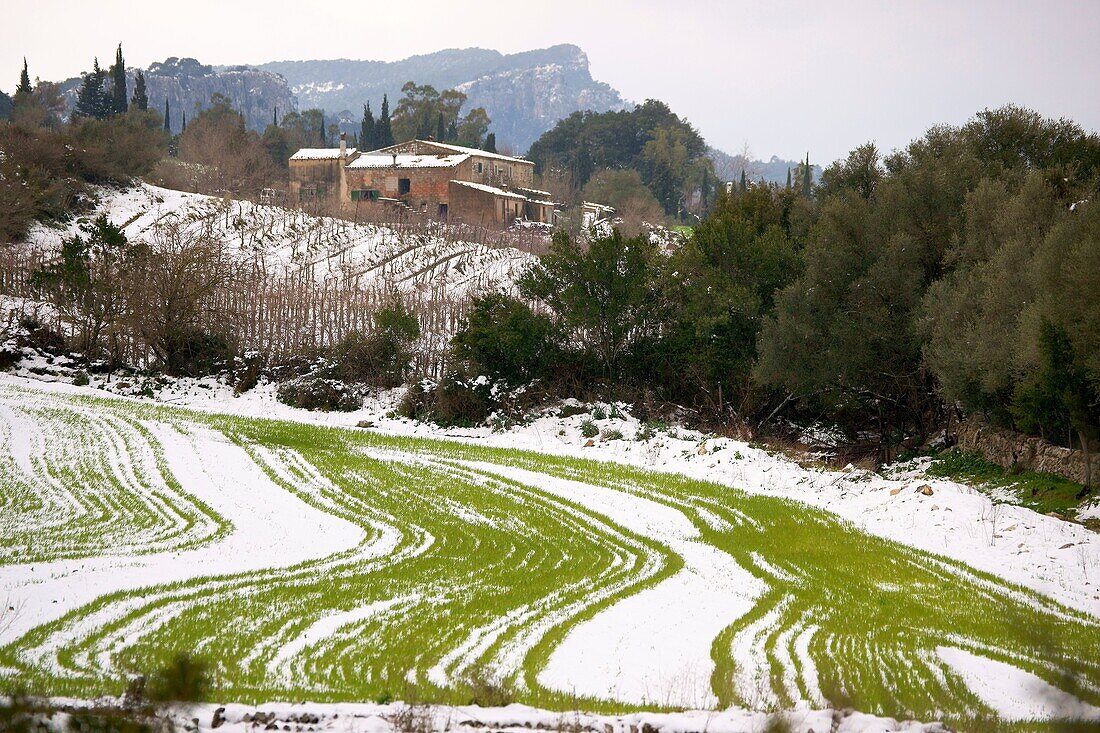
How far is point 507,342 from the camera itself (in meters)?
27.8

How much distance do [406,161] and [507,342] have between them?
5112 centimetres

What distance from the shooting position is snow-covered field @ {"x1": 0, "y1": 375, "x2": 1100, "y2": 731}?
321 inches

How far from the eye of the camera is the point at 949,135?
27.1m

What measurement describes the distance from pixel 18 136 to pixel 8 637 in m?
50.0

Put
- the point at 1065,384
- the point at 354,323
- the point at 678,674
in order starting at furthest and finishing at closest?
the point at 354,323
the point at 1065,384
the point at 678,674

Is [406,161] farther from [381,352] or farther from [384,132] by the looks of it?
[381,352]

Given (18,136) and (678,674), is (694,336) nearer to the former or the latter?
(678,674)

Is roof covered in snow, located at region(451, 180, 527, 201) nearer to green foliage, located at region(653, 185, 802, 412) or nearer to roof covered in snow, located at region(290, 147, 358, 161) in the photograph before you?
roof covered in snow, located at region(290, 147, 358, 161)

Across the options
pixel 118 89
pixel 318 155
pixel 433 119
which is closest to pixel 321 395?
pixel 318 155

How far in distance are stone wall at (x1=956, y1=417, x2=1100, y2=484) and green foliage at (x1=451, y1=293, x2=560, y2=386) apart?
40.0ft

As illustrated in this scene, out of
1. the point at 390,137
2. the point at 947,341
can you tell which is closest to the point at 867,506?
the point at 947,341

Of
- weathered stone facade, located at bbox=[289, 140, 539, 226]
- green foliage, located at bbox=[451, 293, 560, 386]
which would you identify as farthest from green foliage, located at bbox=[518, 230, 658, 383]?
weathered stone facade, located at bbox=[289, 140, 539, 226]

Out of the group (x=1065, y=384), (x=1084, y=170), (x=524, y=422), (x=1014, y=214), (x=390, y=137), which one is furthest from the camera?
(x=390, y=137)

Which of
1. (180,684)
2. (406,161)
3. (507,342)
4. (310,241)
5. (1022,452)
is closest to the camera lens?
(180,684)
